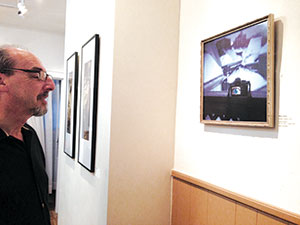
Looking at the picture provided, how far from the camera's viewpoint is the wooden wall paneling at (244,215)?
1.22 metres

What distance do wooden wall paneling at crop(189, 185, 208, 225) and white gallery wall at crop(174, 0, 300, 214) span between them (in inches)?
3.2

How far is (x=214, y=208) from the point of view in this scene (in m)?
1.45

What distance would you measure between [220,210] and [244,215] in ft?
0.51

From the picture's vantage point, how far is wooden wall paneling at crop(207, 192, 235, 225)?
4.41ft

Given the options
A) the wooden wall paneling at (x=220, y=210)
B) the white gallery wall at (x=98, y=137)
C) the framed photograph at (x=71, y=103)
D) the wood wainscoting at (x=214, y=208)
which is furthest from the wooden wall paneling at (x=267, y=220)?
the framed photograph at (x=71, y=103)

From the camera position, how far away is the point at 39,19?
11.8 ft

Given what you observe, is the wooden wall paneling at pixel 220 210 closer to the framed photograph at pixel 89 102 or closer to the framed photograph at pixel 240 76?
the framed photograph at pixel 240 76

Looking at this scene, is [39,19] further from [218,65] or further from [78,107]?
[218,65]

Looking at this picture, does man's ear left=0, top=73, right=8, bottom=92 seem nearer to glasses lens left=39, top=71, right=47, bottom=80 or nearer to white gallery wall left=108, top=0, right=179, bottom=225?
glasses lens left=39, top=71, right=47, bottom=80

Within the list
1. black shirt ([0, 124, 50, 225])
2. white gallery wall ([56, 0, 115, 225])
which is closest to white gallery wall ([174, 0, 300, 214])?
white gallery wall ([56, 0, 115, 225])

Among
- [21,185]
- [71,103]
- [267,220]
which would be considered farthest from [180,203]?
[71,103]

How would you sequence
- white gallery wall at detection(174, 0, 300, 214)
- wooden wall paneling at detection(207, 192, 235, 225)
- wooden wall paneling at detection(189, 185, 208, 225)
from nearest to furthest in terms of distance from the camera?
white gallery wall at detection(174, 0, 300, 214) → wooden wall paneling at detection(207, 192, 235, 225) → wooden wall paneling at detection(189, 185, 208, 225)

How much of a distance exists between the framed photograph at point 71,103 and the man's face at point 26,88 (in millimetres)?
1367

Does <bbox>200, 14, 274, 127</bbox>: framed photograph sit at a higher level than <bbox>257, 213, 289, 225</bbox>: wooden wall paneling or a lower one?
higher
